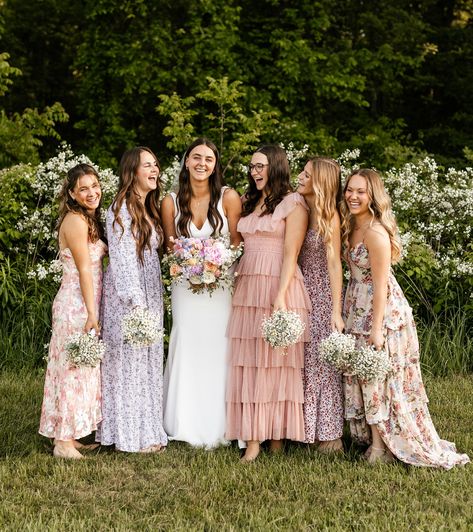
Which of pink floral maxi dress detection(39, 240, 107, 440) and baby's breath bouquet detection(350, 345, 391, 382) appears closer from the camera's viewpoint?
baby's breath bouquet detection(350, 345, 391, 382)

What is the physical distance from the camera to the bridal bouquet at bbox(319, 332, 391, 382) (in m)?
4.82

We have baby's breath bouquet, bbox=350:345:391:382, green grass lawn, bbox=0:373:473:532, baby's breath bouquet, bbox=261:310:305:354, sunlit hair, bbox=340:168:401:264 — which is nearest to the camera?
green grass lawn, bbox=0:373:473:532

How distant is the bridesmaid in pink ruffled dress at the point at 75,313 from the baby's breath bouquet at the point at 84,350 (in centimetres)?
23

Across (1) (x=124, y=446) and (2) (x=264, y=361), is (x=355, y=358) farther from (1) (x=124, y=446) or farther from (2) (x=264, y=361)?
(1) (x=124, y=446)

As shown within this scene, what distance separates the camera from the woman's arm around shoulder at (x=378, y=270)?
498 centimetres

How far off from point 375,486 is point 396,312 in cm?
116

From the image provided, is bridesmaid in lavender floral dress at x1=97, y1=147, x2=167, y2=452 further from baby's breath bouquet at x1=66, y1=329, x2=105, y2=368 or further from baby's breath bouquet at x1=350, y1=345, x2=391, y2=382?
baby's breath bouquet at x1=350, y1=345, x2=391, y2=382

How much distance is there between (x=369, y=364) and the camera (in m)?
4.81

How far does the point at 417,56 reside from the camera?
47.7ft

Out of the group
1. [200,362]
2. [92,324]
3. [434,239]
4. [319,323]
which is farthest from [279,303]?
[434,239]

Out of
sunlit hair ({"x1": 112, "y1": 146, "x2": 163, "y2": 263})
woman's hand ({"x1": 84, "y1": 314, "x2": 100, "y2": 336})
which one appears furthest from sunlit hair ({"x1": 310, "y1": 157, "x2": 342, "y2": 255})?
woman's hand ({"x1": 84, "y1": 314, "x2": 100, "y2": 336})

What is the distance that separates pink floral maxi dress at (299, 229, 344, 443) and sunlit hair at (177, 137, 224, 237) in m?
0.70

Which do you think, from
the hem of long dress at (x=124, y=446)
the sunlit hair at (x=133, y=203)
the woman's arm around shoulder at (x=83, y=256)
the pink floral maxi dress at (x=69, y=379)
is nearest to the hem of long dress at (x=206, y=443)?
the hem of long dress at (x=124, y=446)

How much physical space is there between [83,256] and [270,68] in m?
8.94
